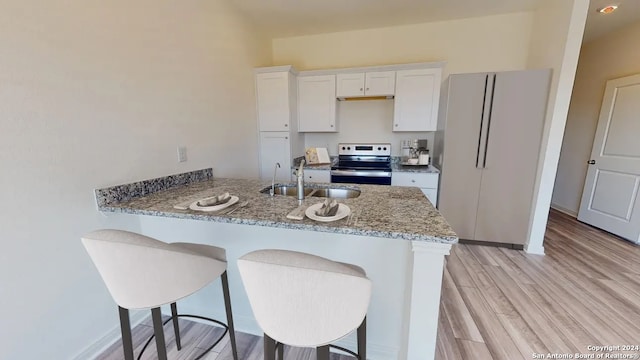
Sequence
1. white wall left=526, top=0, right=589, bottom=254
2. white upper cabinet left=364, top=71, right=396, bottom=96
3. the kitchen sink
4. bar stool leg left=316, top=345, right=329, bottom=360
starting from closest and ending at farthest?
bar stool leg left=316, top=345, right=329, bottom=360
the kitchen sink
white wall left=526, top=0, right=589, bottom=254
white upper cabinet left=364, top=71, right=396, bottom=96

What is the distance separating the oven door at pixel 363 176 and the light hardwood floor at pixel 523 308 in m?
1.09

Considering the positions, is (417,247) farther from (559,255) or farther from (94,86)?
(559,255)

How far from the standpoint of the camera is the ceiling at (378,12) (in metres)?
2.62

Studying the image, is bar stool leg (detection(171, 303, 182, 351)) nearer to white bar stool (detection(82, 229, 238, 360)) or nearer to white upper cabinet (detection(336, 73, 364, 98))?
white bar stool (detection(82, 229, 238, 360))

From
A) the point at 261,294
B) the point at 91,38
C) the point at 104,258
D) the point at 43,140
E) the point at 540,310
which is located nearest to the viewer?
the point at 261,294

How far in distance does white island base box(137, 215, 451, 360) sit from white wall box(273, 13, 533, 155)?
2447 mm

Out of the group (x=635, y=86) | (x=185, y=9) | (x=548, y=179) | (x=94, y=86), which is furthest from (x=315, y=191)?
(x=635, y=86)

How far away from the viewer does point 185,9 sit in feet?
6.45

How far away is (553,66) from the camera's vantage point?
8.03 feet

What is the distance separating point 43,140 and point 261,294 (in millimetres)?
1335

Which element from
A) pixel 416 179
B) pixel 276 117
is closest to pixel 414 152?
pixel 416 179

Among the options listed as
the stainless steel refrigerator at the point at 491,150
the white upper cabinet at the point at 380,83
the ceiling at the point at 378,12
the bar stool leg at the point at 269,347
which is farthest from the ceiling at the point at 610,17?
the bar stool leg at the point at 269,347

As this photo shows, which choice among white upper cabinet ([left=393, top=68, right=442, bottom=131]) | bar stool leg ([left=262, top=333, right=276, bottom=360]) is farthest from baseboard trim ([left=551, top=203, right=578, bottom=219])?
bar stool leg ([left=262, top=333, right=276, bottom=360])

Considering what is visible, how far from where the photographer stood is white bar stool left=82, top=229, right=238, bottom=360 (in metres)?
0.92
